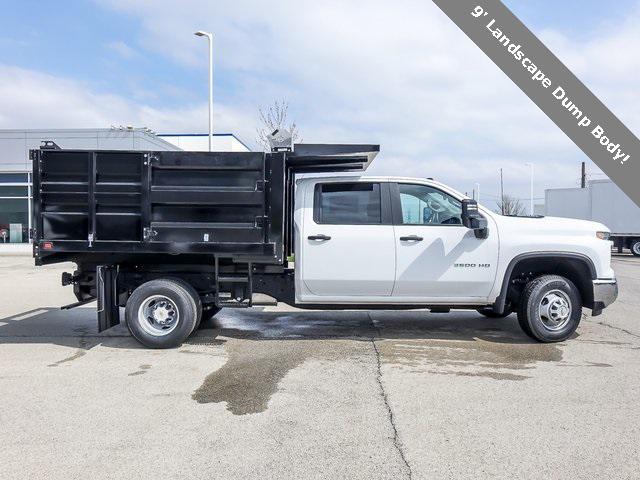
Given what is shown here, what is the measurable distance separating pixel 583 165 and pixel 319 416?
5301cm

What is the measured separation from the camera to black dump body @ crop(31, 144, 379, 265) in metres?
6.23

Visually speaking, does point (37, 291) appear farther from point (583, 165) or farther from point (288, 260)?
point (583, 165)

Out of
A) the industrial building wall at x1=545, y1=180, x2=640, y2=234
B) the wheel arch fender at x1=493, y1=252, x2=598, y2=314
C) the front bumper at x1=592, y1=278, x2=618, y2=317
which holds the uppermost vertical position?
the industrial building wall at x1=545, y1=180, x2=640, y2=234

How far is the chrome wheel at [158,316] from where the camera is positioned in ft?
21.1

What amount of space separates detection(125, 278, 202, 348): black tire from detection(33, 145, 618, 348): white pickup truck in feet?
0.05

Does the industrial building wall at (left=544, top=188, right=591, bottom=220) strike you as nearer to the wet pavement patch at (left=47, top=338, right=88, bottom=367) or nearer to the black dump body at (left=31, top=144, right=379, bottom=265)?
the black dump body at (left=31, top=144, right=379, bottom=265)

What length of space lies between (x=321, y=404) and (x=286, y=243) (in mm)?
2557

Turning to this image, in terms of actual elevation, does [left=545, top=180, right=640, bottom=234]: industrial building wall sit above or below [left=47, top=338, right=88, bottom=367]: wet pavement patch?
above

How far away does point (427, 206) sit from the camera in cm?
666

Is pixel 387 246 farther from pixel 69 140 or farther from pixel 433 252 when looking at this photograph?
pixel 69 140

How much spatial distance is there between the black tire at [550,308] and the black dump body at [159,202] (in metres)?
2.69

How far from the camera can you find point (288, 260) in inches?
267

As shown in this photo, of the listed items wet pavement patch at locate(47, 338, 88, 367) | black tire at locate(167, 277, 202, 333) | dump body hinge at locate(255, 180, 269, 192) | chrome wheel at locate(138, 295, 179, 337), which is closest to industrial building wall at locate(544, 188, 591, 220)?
dump body hinge at locate(255, 180, 269, 192)

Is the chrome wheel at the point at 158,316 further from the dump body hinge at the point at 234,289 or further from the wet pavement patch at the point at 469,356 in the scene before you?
the wet pavement patch at the point at 469,356
